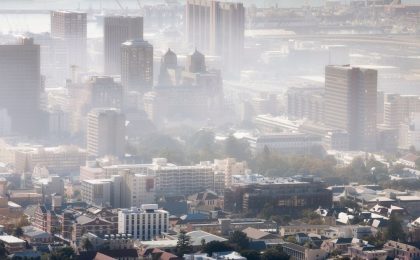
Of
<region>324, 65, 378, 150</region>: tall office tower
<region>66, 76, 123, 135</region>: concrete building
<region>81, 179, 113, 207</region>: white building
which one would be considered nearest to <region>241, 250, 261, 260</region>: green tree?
<region>81, 179, 113, 207</region>: white building

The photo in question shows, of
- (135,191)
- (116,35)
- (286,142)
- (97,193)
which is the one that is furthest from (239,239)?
(116,35)

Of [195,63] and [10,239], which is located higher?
[195,63]

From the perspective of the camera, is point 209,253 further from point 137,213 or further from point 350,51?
point 350,51

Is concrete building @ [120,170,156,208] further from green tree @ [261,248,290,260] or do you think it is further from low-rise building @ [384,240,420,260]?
green tree @ [261,248,290,260]

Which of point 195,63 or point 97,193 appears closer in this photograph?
point 97,193

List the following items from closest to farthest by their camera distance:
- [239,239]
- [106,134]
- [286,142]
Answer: [239,239], [106,134], [286,142]

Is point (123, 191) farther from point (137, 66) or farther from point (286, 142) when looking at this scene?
point (137, 66)

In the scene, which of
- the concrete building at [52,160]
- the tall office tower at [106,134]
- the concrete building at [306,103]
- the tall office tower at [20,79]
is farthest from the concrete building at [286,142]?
the tall office tower at [20,79]
